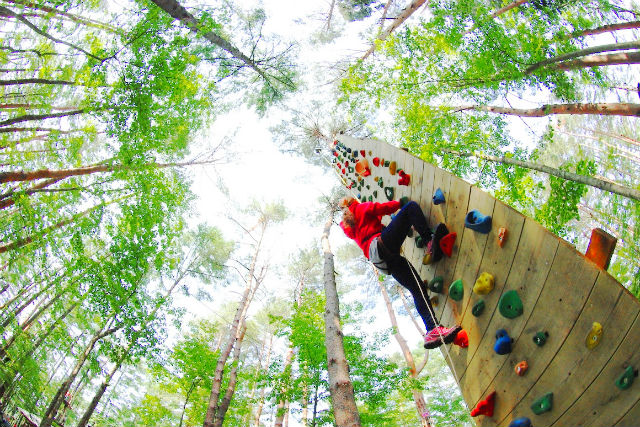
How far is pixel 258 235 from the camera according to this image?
1188 centimetres

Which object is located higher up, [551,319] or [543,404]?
[551,319]

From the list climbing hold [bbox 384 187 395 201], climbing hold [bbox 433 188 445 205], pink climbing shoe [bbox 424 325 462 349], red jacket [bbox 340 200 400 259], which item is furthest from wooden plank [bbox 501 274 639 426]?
climbing hold [bbox 384 187 395 201]

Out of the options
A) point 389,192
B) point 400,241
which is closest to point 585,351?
point 400,241

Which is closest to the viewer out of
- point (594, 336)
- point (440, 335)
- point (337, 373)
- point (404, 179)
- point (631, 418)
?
point (631, 418)

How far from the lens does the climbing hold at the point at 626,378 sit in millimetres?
1114

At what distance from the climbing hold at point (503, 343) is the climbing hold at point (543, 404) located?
25cm

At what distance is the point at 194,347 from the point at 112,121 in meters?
5.18

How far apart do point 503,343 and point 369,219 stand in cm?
151

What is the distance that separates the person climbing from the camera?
2326 millimetres

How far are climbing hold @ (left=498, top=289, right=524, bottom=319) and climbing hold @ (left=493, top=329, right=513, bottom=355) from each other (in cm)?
9

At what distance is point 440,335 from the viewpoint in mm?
2055

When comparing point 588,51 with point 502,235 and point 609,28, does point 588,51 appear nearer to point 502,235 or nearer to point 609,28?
point 609,28

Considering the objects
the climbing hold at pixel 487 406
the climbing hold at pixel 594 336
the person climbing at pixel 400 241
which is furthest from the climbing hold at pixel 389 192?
the climbing hold at pixel 594 336

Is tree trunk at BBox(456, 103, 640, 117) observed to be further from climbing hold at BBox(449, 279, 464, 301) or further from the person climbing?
climbing hold at BBox(449, 279, 464, 301)
